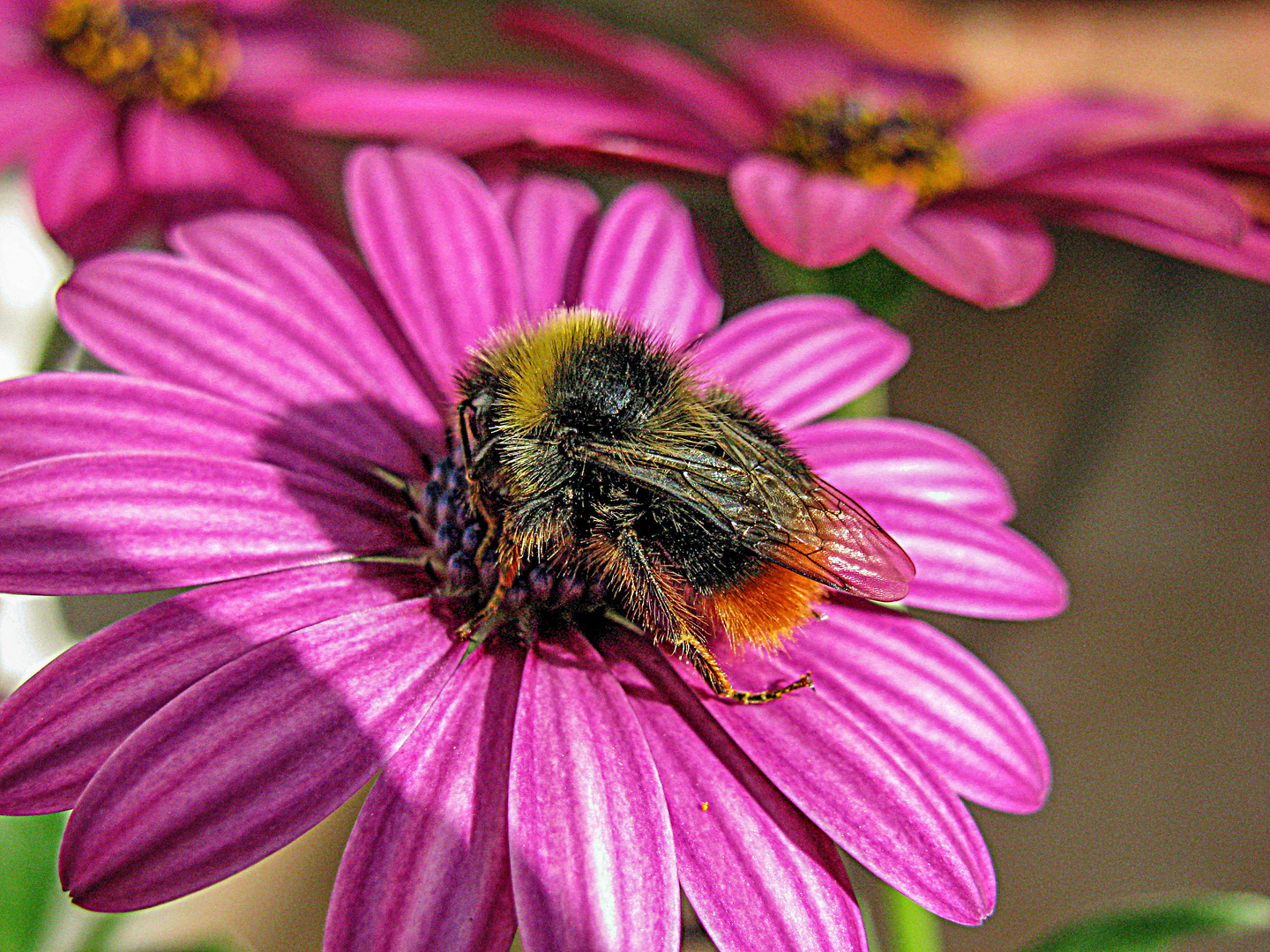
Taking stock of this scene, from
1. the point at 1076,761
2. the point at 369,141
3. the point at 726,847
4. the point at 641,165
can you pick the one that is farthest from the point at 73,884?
the point at 1076,761

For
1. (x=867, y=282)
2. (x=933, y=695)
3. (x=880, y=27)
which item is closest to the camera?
(x=933, y=695)

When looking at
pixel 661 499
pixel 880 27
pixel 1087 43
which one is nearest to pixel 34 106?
pixel 661 499

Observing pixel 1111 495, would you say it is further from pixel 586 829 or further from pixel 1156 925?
pixel 586 829

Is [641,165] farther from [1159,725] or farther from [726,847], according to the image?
[1159,725]

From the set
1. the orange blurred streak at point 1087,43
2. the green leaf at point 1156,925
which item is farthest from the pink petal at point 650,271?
the orange blurred streak at point 1087,43

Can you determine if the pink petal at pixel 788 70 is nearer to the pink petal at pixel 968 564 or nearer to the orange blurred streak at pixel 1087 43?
the orange blurred streak at pixel 1087 43
